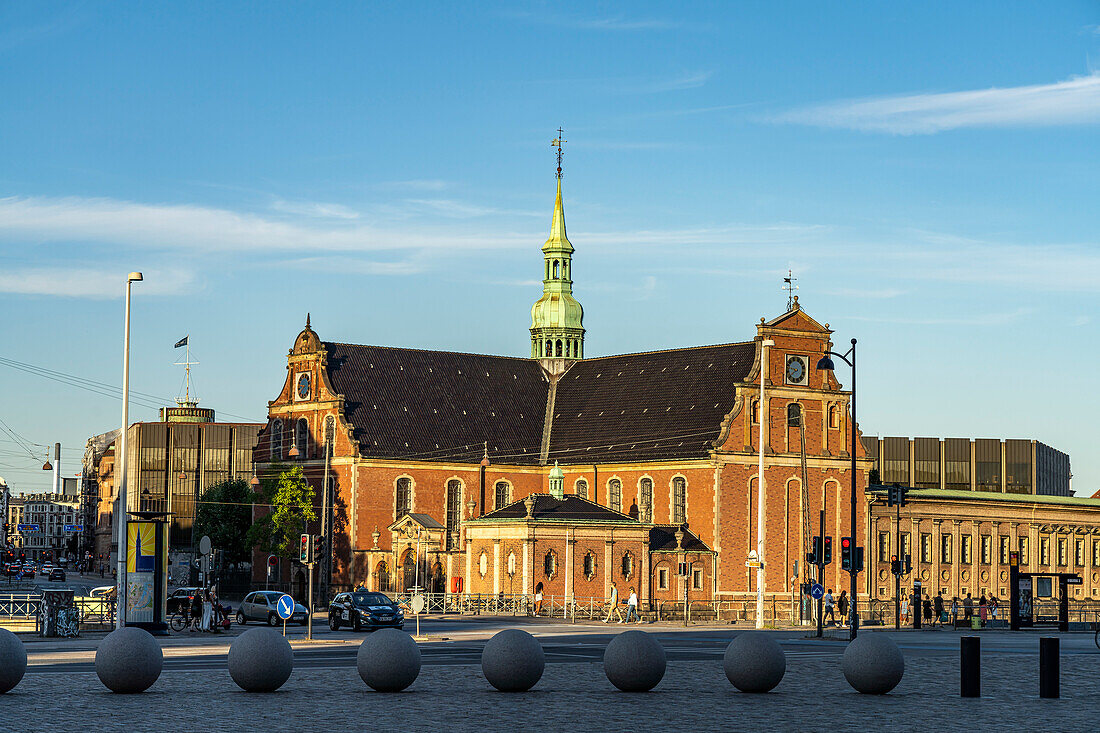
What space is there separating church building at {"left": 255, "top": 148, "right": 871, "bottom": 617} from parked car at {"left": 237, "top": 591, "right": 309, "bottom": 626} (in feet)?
67.0

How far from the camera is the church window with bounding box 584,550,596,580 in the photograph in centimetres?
8488

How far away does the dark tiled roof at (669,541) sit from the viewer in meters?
87.9

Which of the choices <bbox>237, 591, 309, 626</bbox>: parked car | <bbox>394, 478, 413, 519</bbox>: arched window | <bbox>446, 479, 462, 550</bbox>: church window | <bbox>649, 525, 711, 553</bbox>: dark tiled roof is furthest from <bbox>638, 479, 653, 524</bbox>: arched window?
<bbox>237, 591, 309, 626</bbox>: parked car

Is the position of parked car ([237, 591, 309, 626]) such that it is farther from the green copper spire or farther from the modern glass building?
the modern glass building

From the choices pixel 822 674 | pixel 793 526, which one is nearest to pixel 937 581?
pixel 793 526

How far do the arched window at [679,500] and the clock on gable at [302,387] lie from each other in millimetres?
24301

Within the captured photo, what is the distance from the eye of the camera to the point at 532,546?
3260 inches

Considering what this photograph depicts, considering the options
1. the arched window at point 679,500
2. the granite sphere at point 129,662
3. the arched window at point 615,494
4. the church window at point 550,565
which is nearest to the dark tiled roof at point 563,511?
the church window at point 550,565

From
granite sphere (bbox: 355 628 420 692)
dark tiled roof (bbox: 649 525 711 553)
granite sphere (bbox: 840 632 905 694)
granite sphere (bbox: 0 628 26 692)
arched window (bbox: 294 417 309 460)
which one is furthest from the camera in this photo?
arched window (bbox: 294 417 309 460)

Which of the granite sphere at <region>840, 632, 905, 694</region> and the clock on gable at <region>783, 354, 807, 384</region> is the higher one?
the clock on gable at <region>783, 354, 807, 384</region>

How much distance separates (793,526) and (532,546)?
56.1 feet

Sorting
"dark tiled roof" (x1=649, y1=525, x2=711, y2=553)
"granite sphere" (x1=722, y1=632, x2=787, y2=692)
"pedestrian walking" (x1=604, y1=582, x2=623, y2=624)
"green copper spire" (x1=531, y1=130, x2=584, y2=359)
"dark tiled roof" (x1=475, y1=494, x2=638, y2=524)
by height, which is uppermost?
"green copper spire" (x1=531, y1=130, x2=584, y2=359)

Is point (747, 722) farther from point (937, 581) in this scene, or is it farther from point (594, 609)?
point (937, 581)

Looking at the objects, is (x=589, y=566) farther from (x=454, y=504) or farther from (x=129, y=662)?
(x=129, y=662)
